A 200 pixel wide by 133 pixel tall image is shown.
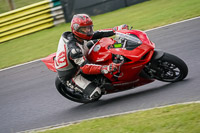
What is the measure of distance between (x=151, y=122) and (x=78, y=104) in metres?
2.53

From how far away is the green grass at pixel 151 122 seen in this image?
3.70 meters

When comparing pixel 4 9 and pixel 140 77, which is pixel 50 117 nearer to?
pixel 140 77

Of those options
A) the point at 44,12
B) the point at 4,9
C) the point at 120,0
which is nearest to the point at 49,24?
the point at 44,12

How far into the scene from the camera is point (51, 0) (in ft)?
48.5

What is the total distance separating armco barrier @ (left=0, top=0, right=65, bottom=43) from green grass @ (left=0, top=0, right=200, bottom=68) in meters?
0.36

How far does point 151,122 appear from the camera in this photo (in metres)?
4.11

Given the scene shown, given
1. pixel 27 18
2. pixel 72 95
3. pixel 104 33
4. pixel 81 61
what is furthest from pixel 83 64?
pixel 27 18

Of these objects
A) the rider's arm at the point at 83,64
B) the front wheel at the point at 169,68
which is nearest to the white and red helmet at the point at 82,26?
the rider's arm at the point at 83,64

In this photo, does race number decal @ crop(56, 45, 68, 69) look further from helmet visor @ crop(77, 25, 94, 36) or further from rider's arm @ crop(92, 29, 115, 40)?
rider's arm @ crop(92, 29, 115, 40)

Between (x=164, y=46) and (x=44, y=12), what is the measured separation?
313 inches

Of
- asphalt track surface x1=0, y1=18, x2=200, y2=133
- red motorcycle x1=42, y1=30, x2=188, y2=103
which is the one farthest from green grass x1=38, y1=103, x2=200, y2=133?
red motorcycle x1=42, y1=30, x2=188, y2=103

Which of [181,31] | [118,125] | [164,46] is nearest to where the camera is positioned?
[118,125]

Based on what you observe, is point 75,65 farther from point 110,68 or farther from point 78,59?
point 110,68

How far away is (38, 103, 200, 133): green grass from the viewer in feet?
12.1
